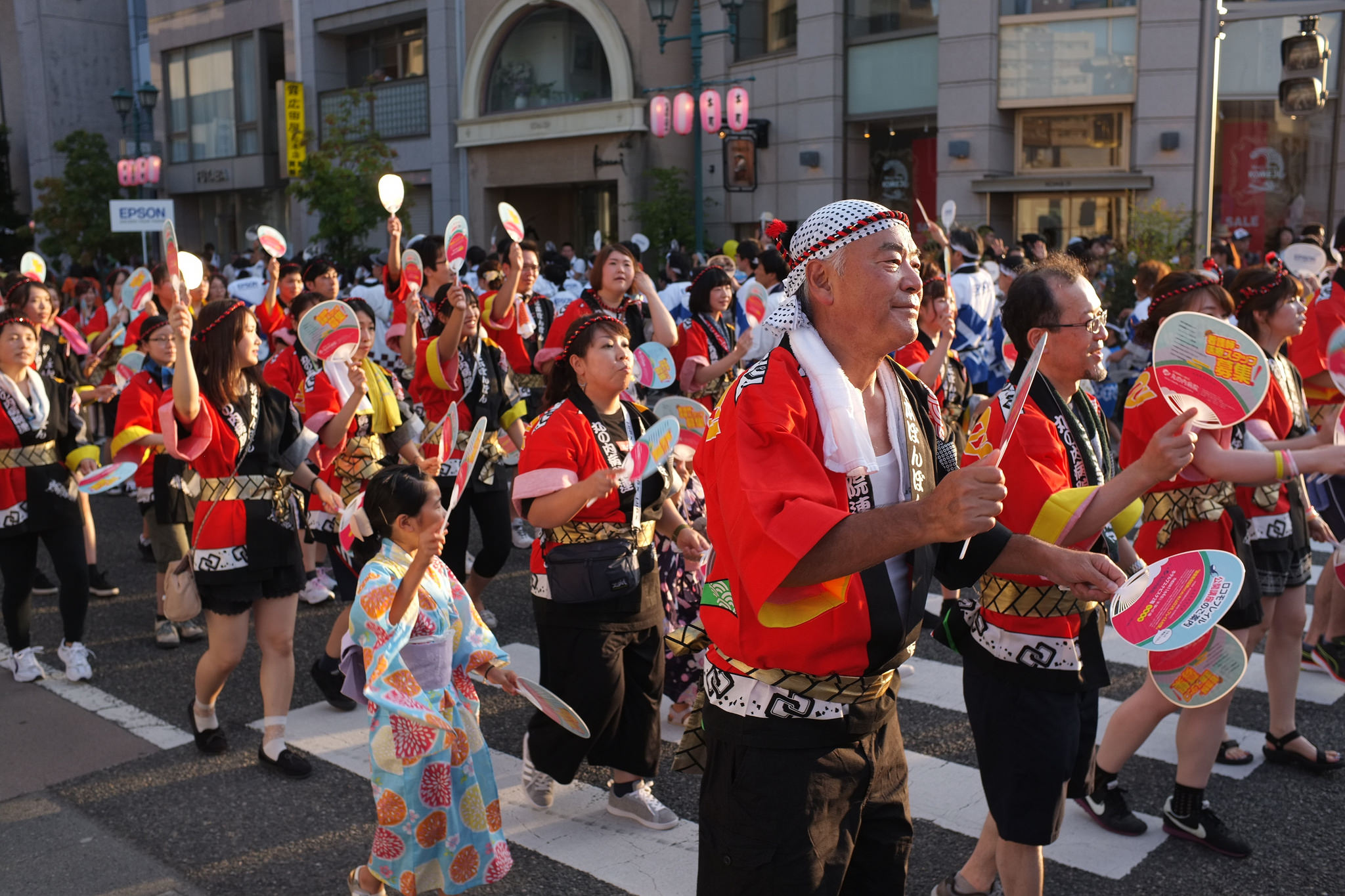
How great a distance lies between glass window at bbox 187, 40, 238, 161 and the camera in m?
34.4

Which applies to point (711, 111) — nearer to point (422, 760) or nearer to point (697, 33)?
point (697, 33)

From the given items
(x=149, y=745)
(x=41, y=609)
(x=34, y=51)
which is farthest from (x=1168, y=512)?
(x=34, y=51)

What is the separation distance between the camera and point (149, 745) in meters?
5.09

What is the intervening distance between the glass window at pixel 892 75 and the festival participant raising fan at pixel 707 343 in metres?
14.7

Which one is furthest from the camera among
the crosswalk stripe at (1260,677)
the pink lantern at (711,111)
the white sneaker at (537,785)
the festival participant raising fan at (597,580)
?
the pink lantern at (711,111)

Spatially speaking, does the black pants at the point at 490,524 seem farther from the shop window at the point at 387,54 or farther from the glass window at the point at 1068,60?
the shop window at the point at 387,54

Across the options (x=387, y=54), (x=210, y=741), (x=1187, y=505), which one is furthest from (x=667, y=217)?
(x=1187, y=505)

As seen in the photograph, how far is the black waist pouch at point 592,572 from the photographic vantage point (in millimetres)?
4109

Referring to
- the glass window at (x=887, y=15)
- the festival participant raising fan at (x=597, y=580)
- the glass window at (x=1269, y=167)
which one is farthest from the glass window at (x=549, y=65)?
the festival participant raising fan at (x=597, y=580)

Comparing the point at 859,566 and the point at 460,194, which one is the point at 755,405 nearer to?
the point at 859,566

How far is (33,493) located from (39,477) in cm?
9

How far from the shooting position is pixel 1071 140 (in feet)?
66.0

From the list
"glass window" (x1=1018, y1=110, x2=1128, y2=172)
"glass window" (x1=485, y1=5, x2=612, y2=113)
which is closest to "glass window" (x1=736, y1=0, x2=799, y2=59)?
"glass window" (x1=485, y1=5, x2=612, y2=113)

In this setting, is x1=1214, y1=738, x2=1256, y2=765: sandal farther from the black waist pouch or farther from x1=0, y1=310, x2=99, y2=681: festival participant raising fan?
x1=0, y1=310, x2=99, y2=681: festival participant raising fan
